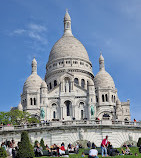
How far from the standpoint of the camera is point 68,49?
98.6 m

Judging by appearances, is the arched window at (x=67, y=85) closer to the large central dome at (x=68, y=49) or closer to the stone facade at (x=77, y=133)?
the large central dome at (x=68, y=49)

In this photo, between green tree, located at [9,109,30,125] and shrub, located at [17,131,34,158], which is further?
green tree, located at [9,109,30,125]

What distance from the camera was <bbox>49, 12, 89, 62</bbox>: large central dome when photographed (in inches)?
3846

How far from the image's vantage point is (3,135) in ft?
150

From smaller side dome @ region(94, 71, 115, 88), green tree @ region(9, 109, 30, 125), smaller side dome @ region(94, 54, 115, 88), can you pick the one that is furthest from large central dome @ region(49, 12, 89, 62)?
green tree @ region(9, 109, 30, 125)

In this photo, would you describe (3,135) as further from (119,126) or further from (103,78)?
(103,78)

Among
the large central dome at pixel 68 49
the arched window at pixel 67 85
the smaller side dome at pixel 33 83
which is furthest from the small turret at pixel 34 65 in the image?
the arched window at pixel 67 85

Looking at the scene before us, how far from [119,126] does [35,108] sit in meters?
46.5

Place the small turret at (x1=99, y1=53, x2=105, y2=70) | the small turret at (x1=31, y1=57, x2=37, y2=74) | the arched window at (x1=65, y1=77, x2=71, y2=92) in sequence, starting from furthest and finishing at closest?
the small turret at (x1=31, y1=57, x2=37, y2=74) → the small turret at (x1=99, y1=53, x2=105, y2=70) → the arched window at (x1=65, y1=77, x2=71, y2=92)

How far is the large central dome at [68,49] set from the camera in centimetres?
9769

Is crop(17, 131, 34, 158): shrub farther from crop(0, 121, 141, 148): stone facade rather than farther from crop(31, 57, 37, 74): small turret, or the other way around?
crop(31, 57, 37, 74): small turret

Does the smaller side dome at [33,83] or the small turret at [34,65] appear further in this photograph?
the small turret at [34,65]

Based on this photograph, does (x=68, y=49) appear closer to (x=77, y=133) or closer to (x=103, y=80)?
(x=103, y=80)

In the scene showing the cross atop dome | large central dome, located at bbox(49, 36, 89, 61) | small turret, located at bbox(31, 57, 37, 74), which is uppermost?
the cross atop dome
